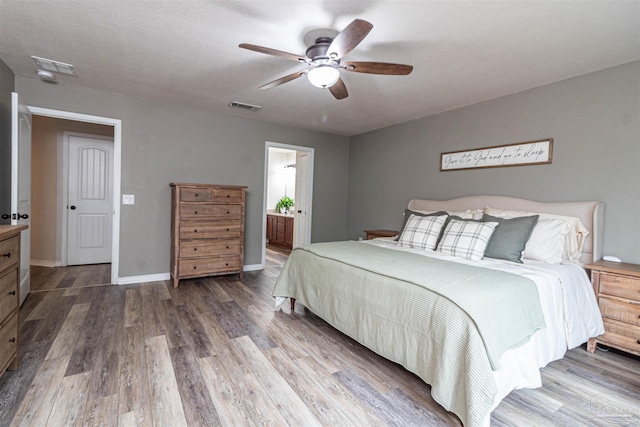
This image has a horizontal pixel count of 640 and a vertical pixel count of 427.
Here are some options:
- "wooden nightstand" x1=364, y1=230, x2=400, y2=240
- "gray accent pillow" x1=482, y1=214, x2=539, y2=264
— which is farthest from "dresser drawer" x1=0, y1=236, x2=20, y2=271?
"wooden nightstand" x1=364, y1=230, x2=400, y2=240

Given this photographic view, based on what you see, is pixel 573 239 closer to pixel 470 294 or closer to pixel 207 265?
pixel 470 294

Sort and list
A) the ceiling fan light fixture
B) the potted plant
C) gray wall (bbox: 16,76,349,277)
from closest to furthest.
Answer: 1. the ceiling fan light fixture
2. gray wall (bbox: 16,76,349,277)
3. the potted plant

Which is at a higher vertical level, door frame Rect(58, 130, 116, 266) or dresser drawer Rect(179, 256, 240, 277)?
door frame Rect(58, 130, 116, 266)

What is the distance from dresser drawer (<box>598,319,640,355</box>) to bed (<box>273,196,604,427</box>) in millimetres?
81

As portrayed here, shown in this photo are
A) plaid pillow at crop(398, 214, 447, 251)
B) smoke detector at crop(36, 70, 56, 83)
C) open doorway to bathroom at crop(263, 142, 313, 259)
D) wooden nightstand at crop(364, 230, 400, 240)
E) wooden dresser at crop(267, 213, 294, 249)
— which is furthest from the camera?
wooden dresser at crop(267, 213, 294, 249)

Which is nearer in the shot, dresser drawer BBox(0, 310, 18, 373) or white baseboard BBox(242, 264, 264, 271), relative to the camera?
dresser drawer BBox(0, 310, 18, 373)

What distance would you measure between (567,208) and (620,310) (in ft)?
3.06

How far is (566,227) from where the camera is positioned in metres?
2.60

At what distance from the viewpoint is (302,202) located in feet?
18.4

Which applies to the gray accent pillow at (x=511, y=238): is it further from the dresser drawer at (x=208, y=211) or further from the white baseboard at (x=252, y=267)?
the white baseboard at (x=252, y=267)

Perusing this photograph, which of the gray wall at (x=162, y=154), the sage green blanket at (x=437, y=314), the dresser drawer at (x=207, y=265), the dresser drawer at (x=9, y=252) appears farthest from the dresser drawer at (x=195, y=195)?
the sage green blanket at (x=437, y=314)

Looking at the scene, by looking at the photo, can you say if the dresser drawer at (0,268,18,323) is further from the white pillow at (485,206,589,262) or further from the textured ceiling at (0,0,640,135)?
the white pillow at (485,206,589,262)

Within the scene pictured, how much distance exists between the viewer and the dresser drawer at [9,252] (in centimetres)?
165

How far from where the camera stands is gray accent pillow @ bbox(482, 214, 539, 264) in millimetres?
2539
